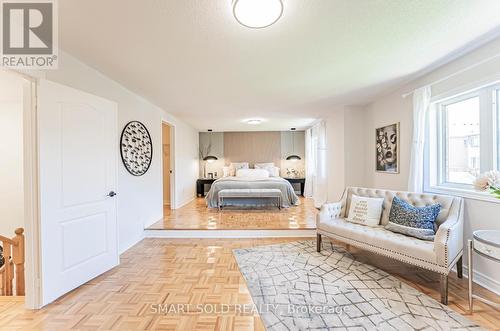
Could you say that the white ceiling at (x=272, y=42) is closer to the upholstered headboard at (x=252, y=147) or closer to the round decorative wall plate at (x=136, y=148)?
the round decorative wall plate at (x=136, y=148)

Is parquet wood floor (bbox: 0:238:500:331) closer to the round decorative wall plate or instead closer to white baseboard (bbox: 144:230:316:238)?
white baseboard (bbox: 144:230:316:238)

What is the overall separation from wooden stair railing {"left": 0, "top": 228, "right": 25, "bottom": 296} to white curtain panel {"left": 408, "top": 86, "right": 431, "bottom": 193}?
14.5ft

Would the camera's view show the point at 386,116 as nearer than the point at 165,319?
No

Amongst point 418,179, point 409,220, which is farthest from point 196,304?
point 418,179

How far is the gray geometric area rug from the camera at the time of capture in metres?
1.66

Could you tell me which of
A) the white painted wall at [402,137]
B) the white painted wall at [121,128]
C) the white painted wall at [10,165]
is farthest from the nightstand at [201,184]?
the white painted wall at [10,165]

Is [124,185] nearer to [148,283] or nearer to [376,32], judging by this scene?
[148,283]

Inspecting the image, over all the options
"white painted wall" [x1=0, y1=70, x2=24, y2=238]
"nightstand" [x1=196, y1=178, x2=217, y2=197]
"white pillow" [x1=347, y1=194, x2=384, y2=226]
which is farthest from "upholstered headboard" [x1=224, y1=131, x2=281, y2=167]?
"white painted wall" [x1=0, y1=70, x2=24, y2=238]

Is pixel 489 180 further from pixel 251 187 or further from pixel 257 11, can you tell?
pixel 251 187

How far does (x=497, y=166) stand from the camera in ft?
6.88

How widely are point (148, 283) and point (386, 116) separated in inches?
158

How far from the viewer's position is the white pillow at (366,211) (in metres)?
2.73

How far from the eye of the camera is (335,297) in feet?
6.50

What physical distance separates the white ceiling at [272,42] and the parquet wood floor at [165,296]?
7.44 feet
